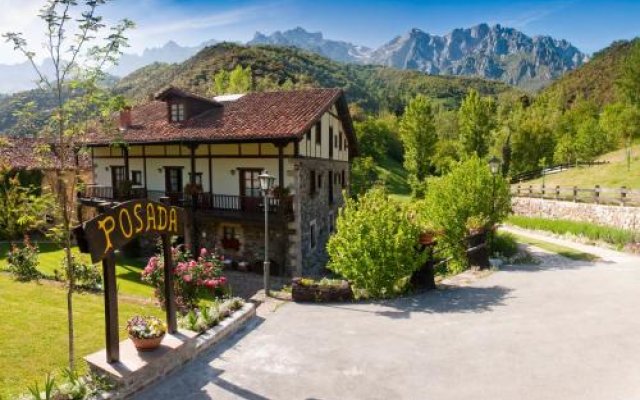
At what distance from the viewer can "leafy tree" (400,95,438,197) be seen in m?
43.8

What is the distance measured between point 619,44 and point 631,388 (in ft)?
535

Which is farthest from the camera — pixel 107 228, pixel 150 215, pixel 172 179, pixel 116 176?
pixel 116 176

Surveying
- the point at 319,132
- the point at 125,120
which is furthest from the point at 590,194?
the point at 125,120

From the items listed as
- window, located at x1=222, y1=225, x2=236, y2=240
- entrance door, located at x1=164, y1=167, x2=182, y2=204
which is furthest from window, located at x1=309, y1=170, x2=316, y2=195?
entrance door, located at x1=164, y1=167, x2=182, y2=204

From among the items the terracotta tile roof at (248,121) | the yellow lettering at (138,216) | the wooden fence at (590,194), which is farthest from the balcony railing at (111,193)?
the wooden fence at (590,194)

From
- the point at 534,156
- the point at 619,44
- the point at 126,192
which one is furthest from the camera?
the point at 619,44

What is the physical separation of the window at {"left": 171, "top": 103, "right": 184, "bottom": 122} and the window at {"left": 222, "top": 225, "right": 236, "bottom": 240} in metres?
6.52

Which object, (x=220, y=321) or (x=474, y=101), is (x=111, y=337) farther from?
(x=474, y=101)

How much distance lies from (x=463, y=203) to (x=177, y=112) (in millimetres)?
15165

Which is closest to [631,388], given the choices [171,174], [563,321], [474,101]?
[563,321]

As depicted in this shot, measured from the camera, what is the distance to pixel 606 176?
122 ft

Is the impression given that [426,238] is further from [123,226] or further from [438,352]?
[123,226]

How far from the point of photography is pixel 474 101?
44688mm

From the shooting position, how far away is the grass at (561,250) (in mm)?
18683
